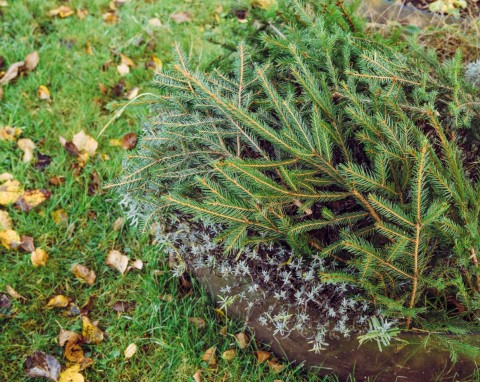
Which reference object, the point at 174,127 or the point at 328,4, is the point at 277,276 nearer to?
the point at 174,127

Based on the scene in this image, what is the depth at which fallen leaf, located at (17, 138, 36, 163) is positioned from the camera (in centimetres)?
289

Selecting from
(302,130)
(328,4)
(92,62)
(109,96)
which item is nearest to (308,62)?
(328,4)

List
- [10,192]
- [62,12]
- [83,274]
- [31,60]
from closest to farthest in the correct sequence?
[83,274] → [10,192] → [31,60] → [62,12]

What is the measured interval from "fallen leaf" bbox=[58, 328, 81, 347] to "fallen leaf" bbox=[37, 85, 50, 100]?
1561mm

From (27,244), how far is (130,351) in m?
0.80

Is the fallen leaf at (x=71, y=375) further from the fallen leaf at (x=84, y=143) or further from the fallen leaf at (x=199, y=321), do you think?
the fallen leaf at (x=84, y=143)

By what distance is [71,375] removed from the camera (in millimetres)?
2158

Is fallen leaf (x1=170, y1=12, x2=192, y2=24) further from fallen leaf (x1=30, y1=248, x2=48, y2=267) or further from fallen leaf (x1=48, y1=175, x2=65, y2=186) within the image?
fallen leaf (x1=30, y1=248, x2=48, y2=267)

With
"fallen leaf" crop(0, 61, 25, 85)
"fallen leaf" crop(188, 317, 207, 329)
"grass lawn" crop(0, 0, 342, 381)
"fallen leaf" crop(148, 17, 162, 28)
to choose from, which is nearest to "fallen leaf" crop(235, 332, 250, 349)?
"grass lawn" crop(0, 0, 342, 381)

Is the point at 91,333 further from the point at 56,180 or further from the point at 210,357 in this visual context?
the point at 56,180

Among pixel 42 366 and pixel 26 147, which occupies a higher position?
pixel 26 147

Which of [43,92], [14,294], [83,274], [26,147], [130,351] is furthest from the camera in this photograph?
[43,92]

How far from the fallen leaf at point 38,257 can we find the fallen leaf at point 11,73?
50.9 inches

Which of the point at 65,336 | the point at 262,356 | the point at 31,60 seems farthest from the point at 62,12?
the point at 262,356
